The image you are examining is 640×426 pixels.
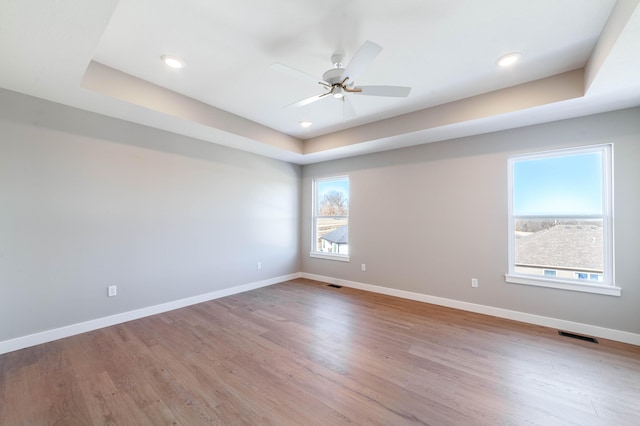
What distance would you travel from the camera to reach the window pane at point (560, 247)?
300cm

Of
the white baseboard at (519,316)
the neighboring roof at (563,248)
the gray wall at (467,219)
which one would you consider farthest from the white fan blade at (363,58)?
the white baseboard at (519,316)

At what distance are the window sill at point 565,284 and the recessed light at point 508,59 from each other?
2572 millimetres

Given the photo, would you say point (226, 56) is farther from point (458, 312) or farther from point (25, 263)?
point (458, 312)

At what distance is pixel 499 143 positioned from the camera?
3.53 metres

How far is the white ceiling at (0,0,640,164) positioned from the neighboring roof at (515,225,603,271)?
1405 mm

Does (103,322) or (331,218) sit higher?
(331,218)

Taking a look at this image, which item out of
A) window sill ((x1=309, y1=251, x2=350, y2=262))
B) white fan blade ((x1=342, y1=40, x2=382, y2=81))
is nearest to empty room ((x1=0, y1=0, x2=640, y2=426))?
white fan blade ((x1=342, y1=40, x2=382, y2=81))

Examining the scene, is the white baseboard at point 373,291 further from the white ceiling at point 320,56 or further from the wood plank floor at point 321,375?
the white ceiling at point 320,56

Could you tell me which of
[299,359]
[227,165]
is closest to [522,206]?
[299,359]

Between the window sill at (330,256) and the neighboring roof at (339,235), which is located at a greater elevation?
the neighboring roof at (339,235)

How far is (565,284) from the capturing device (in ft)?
10.0

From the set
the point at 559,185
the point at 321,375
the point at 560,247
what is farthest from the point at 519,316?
the point at 321,375

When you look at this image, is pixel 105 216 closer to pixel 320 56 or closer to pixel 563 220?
pixel 320 56

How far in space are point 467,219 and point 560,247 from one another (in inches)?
42.1
